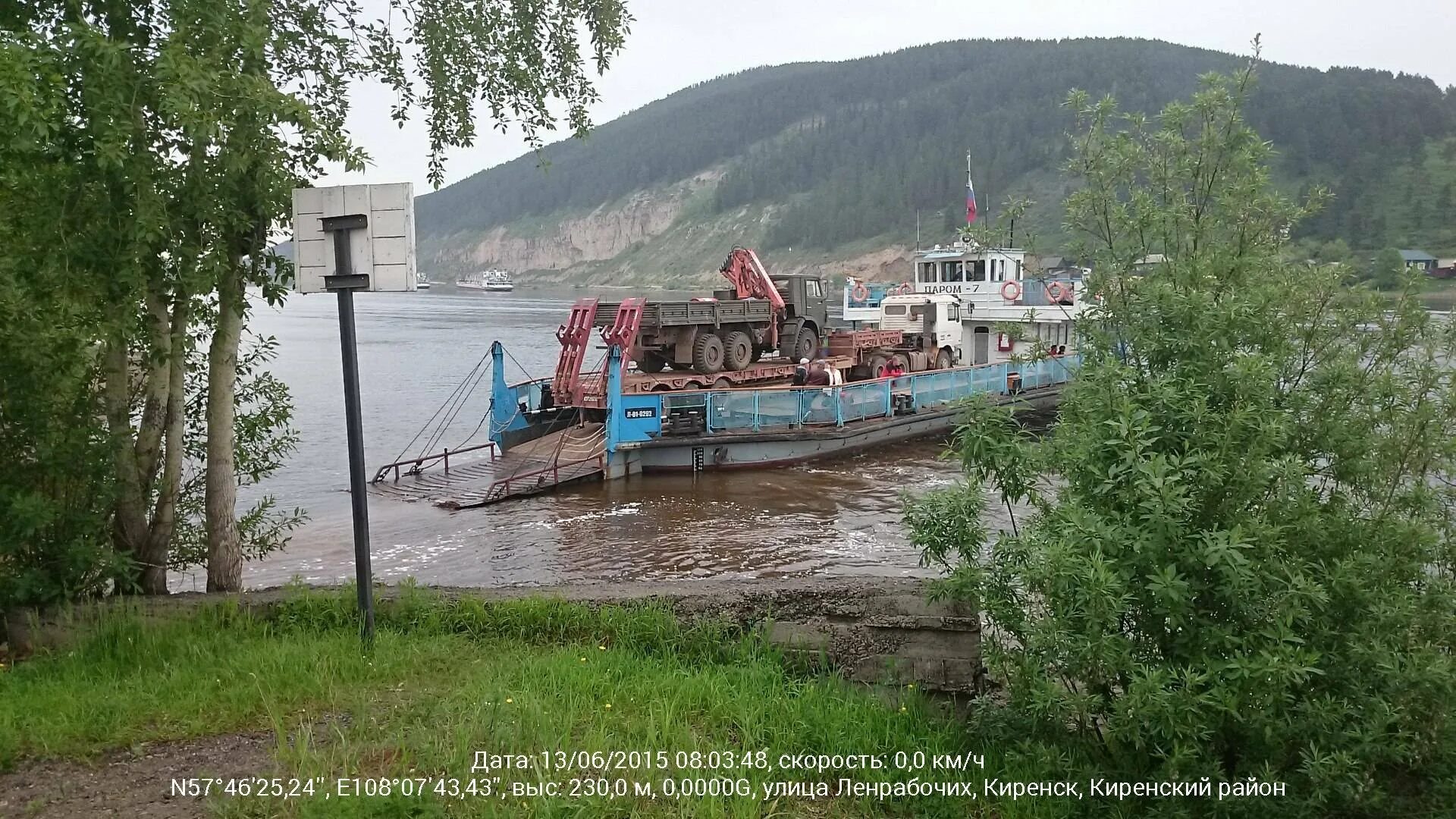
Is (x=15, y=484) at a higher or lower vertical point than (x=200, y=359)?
lower

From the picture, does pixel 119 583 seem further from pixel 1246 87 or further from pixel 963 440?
pixel 1246 87

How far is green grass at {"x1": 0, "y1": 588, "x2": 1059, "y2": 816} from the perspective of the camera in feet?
13.0

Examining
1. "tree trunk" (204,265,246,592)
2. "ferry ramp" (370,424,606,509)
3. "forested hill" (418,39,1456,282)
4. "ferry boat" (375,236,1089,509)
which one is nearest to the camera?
"tree trunk" (204,265,246,592)

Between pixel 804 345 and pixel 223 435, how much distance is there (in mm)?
17861

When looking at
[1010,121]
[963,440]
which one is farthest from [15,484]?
[1010,121]

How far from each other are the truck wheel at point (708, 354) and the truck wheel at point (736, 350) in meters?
0.31

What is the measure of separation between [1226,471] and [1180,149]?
2.18 meters

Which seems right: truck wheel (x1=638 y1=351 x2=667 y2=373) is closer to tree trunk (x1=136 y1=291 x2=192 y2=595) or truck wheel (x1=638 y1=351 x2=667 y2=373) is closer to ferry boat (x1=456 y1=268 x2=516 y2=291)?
tree trunk (x1=136 y1=291 x2=192 y2=595)

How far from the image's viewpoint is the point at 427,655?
204 inches

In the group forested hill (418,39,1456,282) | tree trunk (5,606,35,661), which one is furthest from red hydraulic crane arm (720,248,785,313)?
forested hill (418,39,1456,282)

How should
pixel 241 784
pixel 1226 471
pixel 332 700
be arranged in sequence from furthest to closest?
pixel 332 700 → pixel 1226 471 → pixel 241 784

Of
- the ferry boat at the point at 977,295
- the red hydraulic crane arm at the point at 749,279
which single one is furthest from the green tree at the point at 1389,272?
the ferry boat at the point at 977,295

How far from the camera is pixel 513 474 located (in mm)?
18078

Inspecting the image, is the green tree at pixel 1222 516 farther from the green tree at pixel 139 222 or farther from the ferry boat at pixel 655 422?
the ferry boat at pixel 655 422
